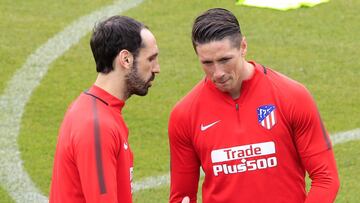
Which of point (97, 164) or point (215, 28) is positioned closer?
point (97, 164)

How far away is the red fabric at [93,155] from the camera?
461cm

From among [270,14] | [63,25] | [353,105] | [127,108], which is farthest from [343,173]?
[63,25]

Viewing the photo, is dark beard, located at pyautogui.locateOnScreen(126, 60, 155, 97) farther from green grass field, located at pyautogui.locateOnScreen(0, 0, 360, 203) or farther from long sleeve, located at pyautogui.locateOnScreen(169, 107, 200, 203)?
green grass field, located at pyautogui.locateOnScreen(0, 0, 360, 203)

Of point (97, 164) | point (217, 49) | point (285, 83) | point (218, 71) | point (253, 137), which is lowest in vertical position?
point (253, 137)

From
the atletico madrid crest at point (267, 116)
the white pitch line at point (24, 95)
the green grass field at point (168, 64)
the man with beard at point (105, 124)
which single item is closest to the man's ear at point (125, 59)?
the man with beard at point (105, 124)

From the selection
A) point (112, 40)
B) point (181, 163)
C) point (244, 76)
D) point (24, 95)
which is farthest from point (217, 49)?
point (24, 95)

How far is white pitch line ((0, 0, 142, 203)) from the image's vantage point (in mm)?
8227

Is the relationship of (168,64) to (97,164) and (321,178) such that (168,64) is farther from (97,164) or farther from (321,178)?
(97,164)

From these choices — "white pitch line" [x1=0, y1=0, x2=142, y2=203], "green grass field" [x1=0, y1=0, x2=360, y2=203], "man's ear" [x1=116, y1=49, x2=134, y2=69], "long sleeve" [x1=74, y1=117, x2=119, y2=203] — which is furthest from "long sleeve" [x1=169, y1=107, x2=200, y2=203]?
"white pitch line" [x1=0, y1=0, x2=142, y2=203]

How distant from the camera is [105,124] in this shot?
15.3 feet

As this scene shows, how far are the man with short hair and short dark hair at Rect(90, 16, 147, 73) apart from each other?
37cm

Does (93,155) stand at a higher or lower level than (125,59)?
lower

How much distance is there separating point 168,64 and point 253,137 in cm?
490

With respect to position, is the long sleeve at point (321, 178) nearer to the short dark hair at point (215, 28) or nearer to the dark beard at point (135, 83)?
the short dark hair at point (215, 28)
